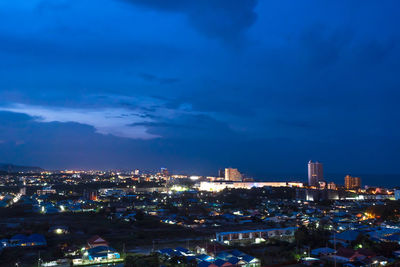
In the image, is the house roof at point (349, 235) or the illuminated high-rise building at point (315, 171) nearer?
the house roof at point (349, 235)

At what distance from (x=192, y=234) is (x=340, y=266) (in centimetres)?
556

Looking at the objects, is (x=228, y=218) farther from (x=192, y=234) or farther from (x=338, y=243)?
(x=338, y=243)

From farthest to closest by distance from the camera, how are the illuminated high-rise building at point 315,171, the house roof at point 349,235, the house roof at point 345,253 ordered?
the illuminated high-rise building at point 315,171, the house roof at point 349,235, the house roof at point 345,253

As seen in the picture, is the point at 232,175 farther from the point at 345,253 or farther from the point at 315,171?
the point at 345,253

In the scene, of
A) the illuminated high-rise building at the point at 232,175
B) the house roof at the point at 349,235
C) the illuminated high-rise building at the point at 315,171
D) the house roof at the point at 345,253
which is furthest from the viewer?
the illuminated high-rise building at the point at 232,175

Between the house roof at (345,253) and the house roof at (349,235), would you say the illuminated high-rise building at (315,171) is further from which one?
the house roof at (345,253)

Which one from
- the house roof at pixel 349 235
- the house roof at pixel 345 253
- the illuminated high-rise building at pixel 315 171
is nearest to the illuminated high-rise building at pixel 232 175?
the illuminated high-rise building at pixel 315 171

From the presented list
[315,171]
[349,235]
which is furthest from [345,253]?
[315,171]

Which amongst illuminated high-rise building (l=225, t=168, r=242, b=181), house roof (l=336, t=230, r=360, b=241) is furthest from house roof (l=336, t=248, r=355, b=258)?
illuminated high-rise building (l=225, t=168, r=242, b=181)

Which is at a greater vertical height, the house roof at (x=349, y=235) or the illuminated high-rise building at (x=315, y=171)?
the illuminated high-rise building at (x=315, y=171)

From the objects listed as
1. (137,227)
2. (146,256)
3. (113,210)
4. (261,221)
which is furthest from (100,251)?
(113,210)

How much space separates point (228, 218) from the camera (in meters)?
15.4

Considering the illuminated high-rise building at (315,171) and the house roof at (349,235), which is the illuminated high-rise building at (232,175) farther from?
the house roof at (349,235)

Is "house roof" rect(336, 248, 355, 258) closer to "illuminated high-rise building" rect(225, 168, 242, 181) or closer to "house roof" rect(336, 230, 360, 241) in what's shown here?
"house roof" rect(336, 230, 360, 241)
